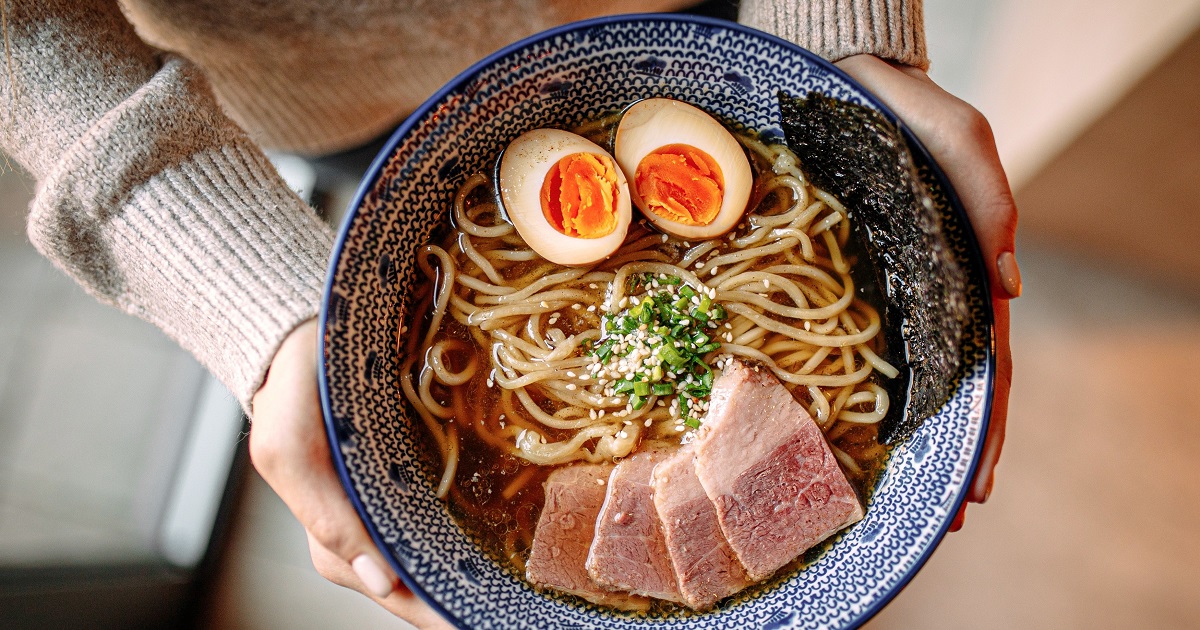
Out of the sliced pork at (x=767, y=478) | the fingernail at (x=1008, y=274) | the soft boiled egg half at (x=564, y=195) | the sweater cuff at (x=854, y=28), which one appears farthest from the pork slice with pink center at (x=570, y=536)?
the sweater cuff at (x=854, y=28)

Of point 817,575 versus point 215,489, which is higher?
point 817,575

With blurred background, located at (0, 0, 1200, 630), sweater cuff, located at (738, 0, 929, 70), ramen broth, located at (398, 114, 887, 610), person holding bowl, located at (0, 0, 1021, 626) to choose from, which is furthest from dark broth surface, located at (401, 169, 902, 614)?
blurred background, located at (0, 0, 1200, 630)

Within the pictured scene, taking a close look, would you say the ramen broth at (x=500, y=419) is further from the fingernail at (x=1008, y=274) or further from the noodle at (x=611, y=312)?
the fingernail at (x=1008, y=274)

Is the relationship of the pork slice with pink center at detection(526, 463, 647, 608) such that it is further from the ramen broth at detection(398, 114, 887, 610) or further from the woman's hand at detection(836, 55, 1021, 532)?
the woman's hand at detection(836, 55, 1021, 532)

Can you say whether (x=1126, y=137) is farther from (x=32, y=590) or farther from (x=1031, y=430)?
(x=32, y=590)

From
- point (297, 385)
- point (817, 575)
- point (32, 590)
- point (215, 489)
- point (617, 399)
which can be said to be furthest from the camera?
point (215, 489)

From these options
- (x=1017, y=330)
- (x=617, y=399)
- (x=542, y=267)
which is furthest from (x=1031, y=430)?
(x=542, y=267)

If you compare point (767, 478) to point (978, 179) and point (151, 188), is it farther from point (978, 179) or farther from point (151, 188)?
point (151, 188)
